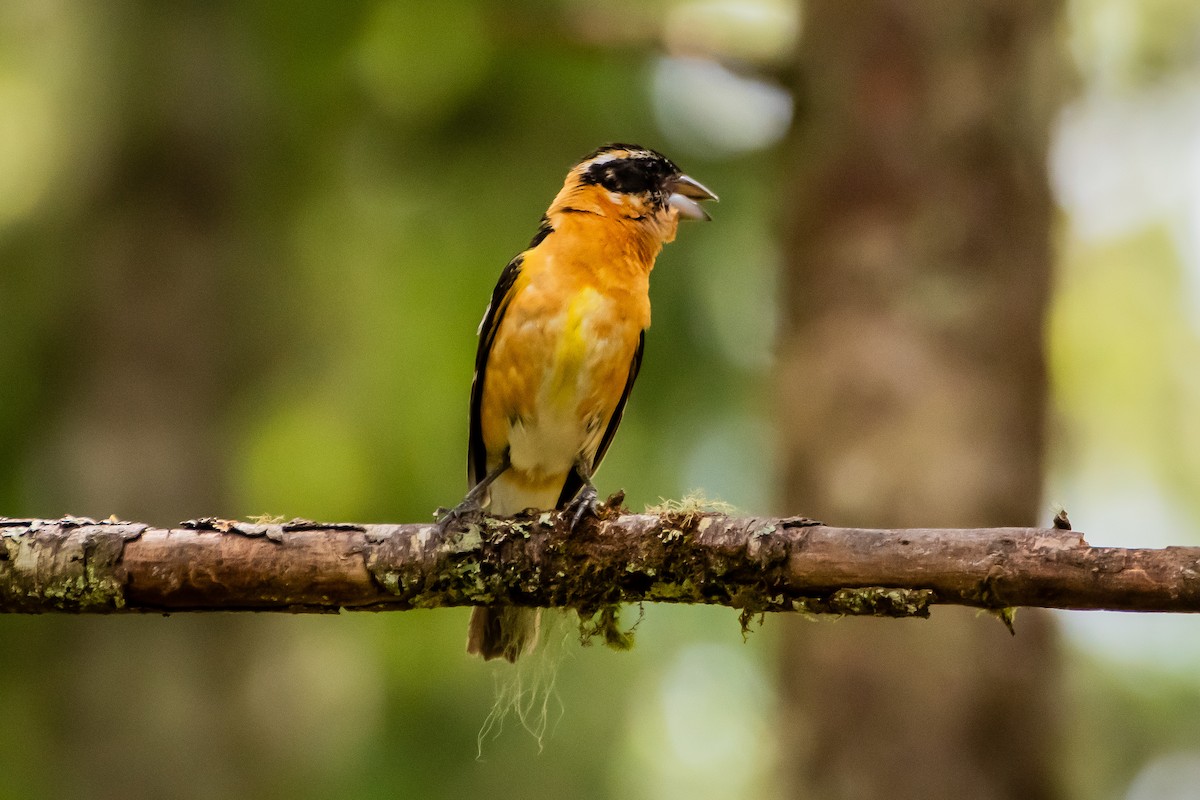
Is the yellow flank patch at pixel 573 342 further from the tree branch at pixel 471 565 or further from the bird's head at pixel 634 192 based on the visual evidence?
the tree branch at pixel 471 565

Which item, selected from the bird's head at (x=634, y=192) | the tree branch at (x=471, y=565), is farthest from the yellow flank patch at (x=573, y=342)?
the tree branch at (x=471, y=565)

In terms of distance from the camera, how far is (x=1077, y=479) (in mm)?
9109

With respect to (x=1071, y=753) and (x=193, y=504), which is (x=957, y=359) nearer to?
(x=1071, y=753)

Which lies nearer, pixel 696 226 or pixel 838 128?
pixel 838 128

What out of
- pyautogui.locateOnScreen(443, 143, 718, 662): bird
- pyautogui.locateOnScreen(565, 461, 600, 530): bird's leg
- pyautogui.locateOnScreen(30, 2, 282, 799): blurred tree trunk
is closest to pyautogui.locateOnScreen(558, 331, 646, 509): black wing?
pyautogui.locateOnScreen(443, 143, 718, 662): bird

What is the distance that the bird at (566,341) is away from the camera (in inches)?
205

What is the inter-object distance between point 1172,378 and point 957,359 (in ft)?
13.7

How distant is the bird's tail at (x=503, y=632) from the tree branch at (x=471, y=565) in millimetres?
912

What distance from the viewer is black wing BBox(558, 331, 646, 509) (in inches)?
217

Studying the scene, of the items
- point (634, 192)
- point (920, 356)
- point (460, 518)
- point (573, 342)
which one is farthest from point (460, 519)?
point (920, 356)

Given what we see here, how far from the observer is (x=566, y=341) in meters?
5.19

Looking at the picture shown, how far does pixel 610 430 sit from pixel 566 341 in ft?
2.70

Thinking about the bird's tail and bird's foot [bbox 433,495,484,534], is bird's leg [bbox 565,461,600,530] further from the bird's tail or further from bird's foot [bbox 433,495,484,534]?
the bird's tail

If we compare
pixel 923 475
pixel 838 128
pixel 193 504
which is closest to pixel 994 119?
pixel 838 128
